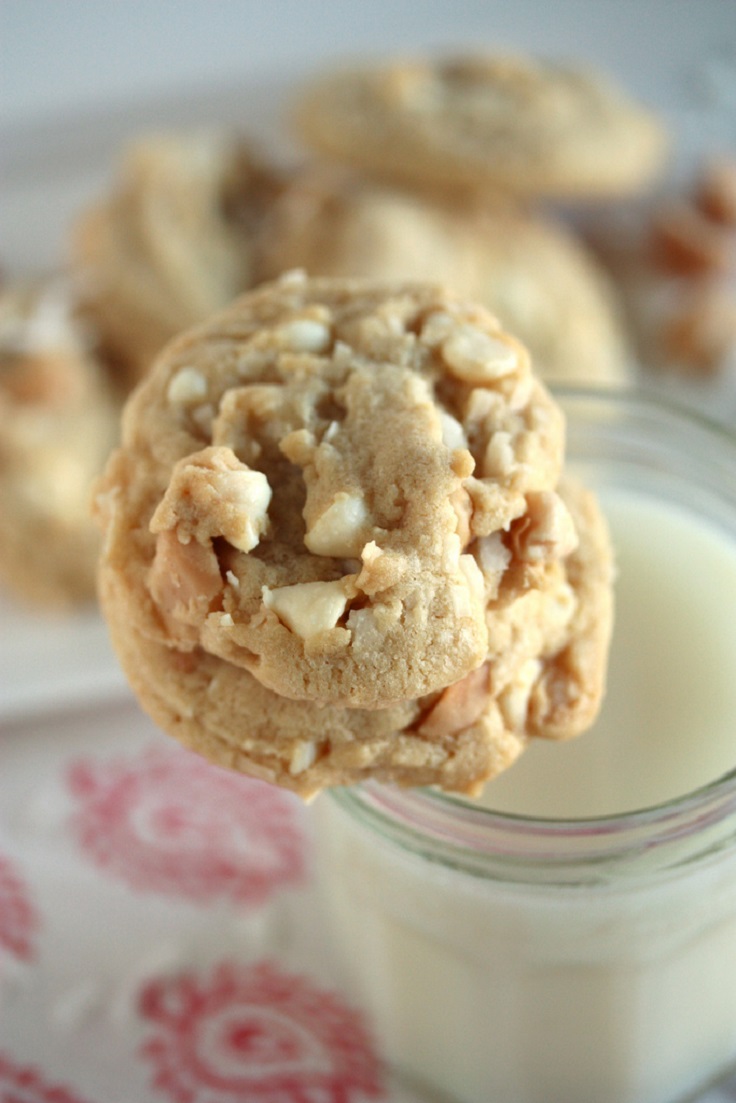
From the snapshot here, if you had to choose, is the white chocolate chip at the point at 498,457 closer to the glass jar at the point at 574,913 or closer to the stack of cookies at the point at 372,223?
the glass jar at the point at 574,913

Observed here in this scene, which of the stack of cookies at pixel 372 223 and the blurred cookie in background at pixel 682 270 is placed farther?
the blurred cookie in background at pixel 682 270

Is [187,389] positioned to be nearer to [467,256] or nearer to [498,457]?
[498,457]

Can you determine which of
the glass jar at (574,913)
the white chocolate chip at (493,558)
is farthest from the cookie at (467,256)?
the white chocolate chip at (493,558)

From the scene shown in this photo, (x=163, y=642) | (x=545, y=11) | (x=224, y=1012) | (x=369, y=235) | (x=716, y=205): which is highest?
(x=545, y=11)

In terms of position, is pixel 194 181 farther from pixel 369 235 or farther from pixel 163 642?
pixel 163 642

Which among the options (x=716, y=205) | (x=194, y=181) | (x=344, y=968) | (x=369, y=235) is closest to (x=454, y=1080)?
(x=344, y=968)

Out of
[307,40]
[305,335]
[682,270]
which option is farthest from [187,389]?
[307,40]
